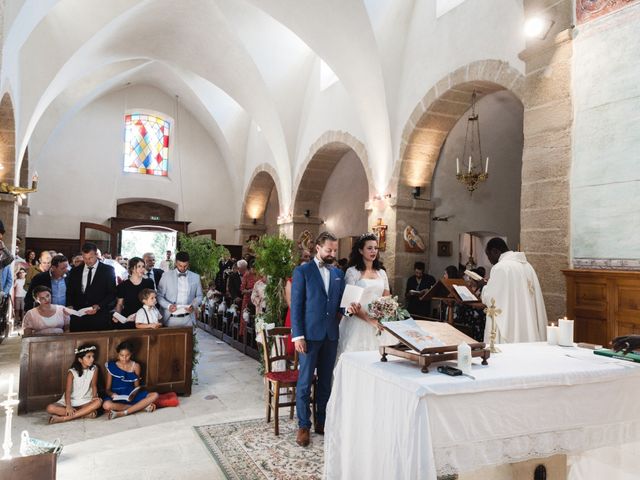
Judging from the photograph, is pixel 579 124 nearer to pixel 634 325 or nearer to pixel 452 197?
pixel 634 325

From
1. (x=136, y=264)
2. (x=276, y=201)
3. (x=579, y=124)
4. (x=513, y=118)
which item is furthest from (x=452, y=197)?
(x=276, y=201)

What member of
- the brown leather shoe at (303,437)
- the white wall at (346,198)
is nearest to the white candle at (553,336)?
the brown leather shoe at (303,437)

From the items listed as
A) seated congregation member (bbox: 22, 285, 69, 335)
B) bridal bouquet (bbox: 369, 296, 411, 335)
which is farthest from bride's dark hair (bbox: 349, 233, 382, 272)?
seated congregation member (bbox: 22, 285, 69, 335)

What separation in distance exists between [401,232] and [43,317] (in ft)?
18.7

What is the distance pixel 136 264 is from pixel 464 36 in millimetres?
5450

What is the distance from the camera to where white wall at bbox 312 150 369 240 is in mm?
12703

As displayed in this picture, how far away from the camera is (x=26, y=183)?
12.8 metres

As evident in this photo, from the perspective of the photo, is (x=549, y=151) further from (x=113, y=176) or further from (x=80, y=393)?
(x=113, y=176)

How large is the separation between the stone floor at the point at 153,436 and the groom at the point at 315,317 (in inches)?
35.1

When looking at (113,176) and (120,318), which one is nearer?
(120,318)

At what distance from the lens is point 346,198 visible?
511 inches

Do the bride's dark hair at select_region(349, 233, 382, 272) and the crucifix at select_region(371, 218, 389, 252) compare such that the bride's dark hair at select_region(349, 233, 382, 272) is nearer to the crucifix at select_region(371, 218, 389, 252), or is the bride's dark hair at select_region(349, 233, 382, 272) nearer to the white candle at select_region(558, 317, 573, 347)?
the white candle at select_region(558, 317, 573, 347)

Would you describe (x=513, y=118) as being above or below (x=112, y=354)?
above

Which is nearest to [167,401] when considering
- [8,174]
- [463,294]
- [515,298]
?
[463,294]
